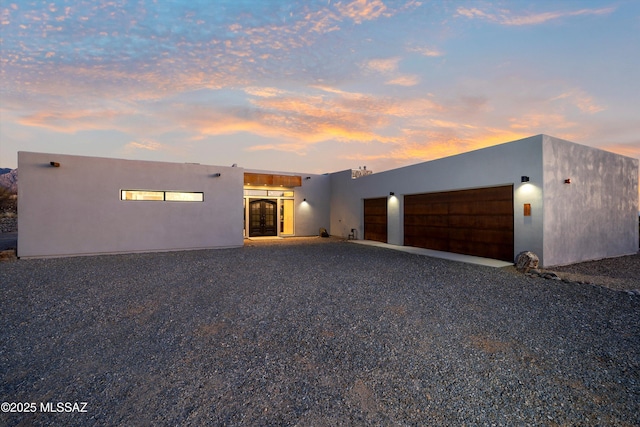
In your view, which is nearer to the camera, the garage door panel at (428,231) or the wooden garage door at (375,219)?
the garage door panel at (428,231)

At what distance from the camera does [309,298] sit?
174 inches

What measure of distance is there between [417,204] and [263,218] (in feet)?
27.1

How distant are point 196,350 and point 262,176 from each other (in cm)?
1125

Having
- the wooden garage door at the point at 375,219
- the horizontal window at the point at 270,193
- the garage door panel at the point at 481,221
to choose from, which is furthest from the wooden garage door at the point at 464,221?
the horizontal window at the point at 270,193

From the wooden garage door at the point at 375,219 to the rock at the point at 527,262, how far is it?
5991 millimetres

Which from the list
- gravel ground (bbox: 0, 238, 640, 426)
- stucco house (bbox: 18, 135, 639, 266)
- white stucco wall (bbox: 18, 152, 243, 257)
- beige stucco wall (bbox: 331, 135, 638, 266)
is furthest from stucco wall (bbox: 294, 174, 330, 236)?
gravel ground (bbox: 0, 238, 640, 426)

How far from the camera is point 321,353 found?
2.64 meters

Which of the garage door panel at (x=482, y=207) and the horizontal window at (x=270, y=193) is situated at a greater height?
the horizontal window at (x=270, y=193)

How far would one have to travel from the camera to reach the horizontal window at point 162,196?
968 centimetres

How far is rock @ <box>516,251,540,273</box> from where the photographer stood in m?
6.55

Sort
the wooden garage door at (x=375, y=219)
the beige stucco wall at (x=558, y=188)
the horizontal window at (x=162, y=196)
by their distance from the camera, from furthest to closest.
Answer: the wooden garage door at (x=375, y=219) < the horizontal window at (x=162, y=196) < the beige stucco wall at (x=558, y=188)

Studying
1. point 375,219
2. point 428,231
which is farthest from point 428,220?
point 375,219

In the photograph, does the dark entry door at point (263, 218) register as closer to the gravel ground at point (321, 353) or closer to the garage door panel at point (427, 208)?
the garage door panel at point (427, 208)

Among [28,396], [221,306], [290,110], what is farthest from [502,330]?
[290,110]
